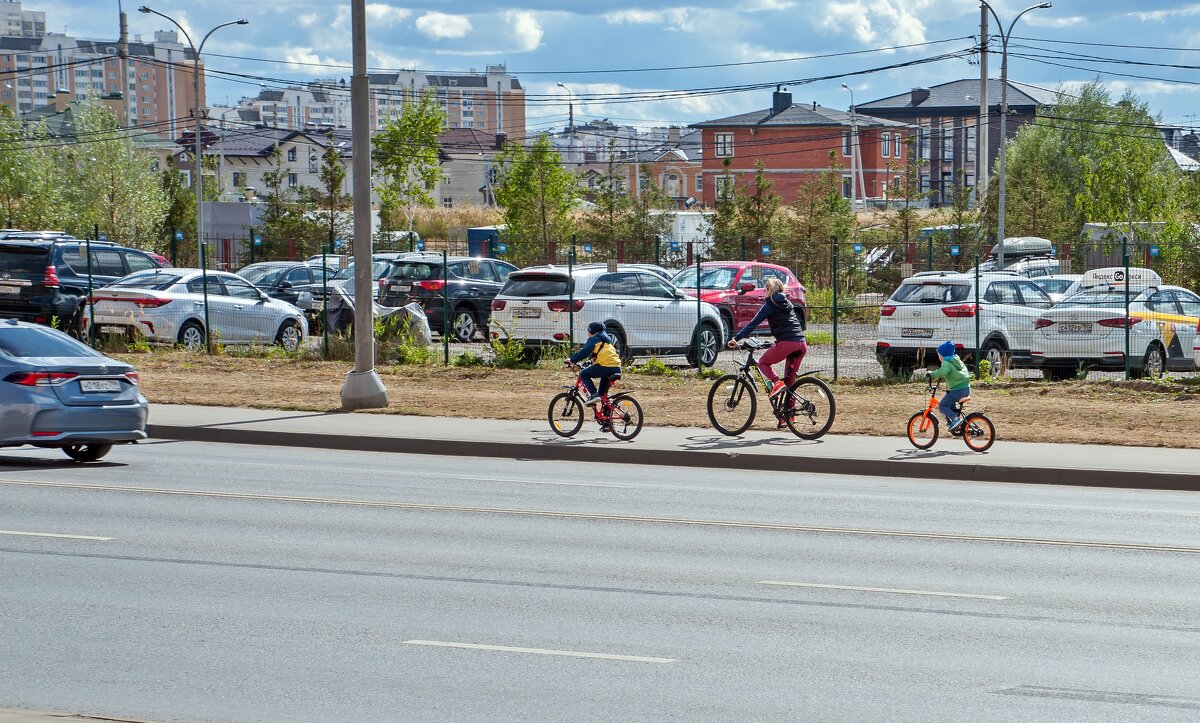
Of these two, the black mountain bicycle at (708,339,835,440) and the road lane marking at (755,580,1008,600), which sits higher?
the black mountain bicycle at (708,339,835,440)

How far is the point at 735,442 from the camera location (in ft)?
54.5

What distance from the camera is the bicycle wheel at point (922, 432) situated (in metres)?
16.1

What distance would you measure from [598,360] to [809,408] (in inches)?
103

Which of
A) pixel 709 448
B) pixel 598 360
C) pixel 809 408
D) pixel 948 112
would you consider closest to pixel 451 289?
pixel 598 360

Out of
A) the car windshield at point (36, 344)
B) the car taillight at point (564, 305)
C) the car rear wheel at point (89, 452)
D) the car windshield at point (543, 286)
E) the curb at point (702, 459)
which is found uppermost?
the car windshield at point (543, 286)

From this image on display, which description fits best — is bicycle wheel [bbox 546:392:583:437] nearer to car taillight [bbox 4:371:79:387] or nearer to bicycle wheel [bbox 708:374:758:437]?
bicycle wheel [bbox 708:374:758:437]

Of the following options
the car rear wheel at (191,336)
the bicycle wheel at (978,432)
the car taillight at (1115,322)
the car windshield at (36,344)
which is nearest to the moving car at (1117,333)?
the car taillight at (1115,322)

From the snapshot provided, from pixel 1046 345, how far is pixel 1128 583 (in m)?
13.4

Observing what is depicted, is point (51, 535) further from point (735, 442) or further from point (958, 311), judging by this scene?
point (958, 311)

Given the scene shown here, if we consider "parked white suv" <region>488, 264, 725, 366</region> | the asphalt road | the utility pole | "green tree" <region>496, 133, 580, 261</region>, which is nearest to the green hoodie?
the asphalt road

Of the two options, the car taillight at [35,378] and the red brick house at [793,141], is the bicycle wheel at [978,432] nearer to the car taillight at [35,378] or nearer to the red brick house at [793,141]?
the car taillight at [35,378]

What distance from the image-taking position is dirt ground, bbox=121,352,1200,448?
17.8 m

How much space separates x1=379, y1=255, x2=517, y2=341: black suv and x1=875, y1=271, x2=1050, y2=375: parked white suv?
851 centimetres

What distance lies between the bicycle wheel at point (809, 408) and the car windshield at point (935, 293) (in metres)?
5.93
